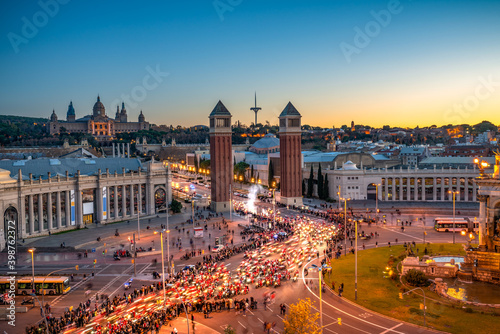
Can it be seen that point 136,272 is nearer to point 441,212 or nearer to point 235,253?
point 235,253

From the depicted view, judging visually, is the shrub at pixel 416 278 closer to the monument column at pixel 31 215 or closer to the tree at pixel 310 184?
the monument column at pixel 31 215

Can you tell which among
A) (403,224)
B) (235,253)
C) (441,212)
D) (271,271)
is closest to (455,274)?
(271,271)

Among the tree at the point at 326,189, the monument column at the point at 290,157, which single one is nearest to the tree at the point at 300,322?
the monument column at the point at 290,157

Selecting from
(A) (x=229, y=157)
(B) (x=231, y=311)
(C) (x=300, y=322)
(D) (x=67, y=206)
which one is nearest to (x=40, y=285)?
(B) (x=231, y=311)

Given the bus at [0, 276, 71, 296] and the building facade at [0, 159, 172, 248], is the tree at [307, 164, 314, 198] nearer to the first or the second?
the building facade at [0, 159, 172, 248]

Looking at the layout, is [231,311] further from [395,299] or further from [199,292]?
[395,299]
